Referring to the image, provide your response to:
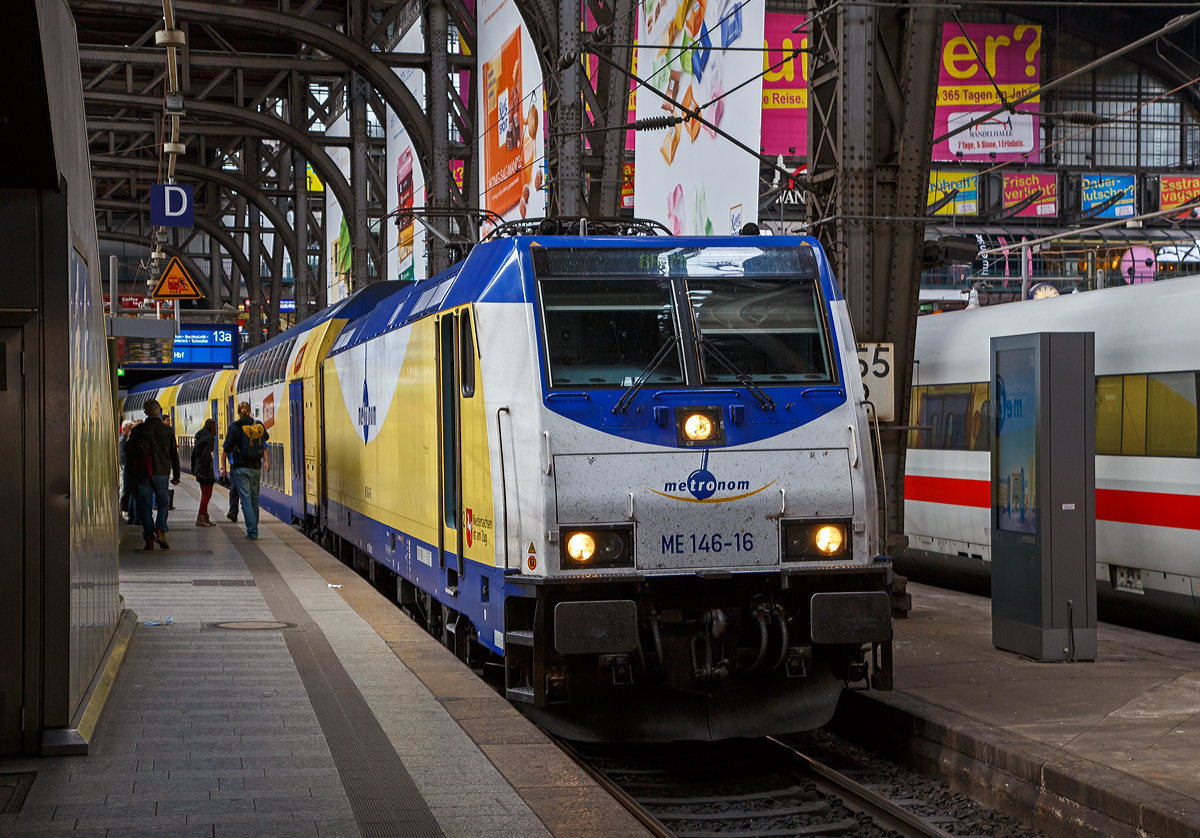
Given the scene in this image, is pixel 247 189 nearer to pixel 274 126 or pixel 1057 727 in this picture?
pixel 274 126

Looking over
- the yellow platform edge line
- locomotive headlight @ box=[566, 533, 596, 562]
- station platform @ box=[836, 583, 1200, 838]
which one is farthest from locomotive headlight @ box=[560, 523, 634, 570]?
the yellow platform edge line

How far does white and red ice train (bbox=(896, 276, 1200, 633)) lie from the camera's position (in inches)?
420

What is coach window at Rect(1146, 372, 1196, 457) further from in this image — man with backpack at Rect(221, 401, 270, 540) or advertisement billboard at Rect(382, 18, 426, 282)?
advertisement billboard at Rect(382, 18, 426, 282)

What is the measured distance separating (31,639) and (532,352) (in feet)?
9.76

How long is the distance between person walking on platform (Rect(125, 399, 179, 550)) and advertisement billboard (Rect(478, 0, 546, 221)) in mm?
6364

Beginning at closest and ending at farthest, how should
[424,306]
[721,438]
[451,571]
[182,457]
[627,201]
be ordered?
[721,438], [451,571], [424,306], [627,201], [182,457]

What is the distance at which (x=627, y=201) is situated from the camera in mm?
32312

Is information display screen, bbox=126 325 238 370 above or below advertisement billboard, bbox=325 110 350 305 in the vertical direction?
below

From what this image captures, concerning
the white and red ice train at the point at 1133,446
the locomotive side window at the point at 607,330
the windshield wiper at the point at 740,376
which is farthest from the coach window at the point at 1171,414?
the locomotive side window at the point at 607,330

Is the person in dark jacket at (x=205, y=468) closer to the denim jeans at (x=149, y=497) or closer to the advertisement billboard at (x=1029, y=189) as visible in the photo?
the denim jeans at (x=149, y=497)

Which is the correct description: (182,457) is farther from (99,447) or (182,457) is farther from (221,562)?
(99,447)

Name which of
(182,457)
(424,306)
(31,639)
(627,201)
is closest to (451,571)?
(424,306)

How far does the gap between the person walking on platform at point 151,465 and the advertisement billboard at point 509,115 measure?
6.36 meters

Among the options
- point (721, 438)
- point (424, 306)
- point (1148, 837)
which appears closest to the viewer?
point (1148, 837)
